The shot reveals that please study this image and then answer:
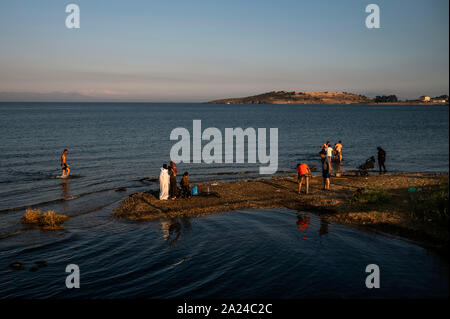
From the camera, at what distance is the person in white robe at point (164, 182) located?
61.5 feet

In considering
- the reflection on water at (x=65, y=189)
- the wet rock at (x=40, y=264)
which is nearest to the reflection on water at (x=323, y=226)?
the wet rock at (x=40, y=264)

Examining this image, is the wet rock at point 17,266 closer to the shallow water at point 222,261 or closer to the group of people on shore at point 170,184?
the shallow water at point 222,261

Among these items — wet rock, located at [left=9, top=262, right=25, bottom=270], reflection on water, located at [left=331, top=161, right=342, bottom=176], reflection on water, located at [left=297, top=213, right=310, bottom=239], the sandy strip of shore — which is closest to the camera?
wet rock, located at [left=9, top=262, right=25, bottom=270]

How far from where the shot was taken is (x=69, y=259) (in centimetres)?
1185

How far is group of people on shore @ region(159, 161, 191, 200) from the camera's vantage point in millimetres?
18891

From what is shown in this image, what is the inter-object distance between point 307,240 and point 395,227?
3.91 metres

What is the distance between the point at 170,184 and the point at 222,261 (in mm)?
8929

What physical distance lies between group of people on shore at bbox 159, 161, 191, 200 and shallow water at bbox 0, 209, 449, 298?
370 cm

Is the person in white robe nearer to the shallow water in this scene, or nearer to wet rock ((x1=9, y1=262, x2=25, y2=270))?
the shallow water

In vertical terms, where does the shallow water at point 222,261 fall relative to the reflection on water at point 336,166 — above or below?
below

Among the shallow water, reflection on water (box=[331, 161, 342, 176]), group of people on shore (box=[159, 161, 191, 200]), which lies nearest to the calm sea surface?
the shallow water

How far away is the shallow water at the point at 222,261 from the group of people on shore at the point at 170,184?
370 centimetres

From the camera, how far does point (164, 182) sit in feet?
62.2
